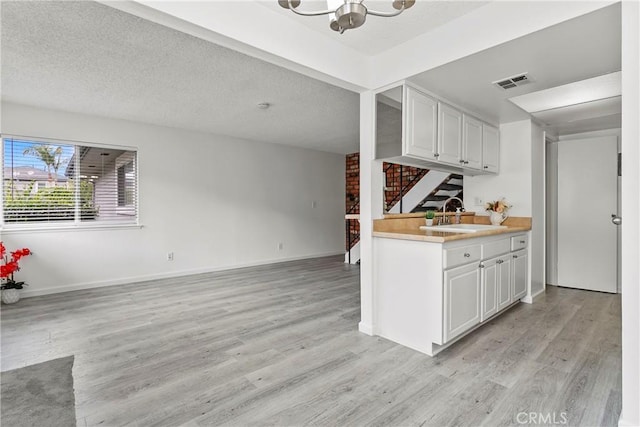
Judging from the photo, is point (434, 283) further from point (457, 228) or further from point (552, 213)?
point (552, 213)

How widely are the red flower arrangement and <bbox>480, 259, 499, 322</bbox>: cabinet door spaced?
4.92m

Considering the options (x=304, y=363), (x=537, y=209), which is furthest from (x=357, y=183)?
(x=304, y=363)

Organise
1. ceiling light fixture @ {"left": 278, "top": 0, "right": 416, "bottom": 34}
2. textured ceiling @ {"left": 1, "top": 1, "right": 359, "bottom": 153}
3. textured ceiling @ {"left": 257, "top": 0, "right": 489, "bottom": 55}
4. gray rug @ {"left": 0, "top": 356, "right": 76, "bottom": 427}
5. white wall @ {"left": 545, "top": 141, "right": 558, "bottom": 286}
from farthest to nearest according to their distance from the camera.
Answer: white wall @ {"left": 545, "top": 141, "right": 558, "bottom": 286}, textured ceiling @ {"left": 1, "top": 1, "right": 359, "bottom": 153}, textured ceiling @ {"left": 257, "top": 0, "right": 489, "bottom": 55}, gray rug @ {"left": 0, "top": 356, "right": 76, "bottom": 427}, ceiling light fixture @ {"left": 278, "top": 0, "right": 416, "bottom": 34}

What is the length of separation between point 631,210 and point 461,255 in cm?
113

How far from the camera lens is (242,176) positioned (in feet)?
19.6

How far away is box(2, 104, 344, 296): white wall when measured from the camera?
4227mm

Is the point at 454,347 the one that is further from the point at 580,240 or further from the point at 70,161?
the point at 70,161

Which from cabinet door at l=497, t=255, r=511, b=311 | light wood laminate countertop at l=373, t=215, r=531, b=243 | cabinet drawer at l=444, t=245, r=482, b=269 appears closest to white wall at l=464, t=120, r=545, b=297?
light wood laminate countertop at l=373, t=215, r=531, b=243

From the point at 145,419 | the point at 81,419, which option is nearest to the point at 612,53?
the point at 145,419

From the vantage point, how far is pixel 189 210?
534 centimetres

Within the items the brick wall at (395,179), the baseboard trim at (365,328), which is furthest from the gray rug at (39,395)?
the brick wall at (395,179)

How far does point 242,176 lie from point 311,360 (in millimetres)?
4216

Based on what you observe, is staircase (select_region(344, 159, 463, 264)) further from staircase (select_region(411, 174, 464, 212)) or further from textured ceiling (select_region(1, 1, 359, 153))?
textured ceiling (select_region(1, 1, 359, 153))

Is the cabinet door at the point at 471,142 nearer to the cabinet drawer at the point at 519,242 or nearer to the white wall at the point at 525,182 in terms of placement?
the white wall at the point at 525,182
